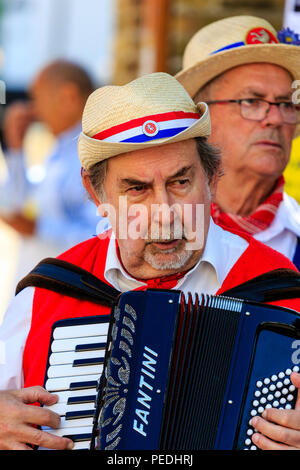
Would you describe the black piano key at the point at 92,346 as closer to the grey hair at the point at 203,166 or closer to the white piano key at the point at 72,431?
the white piano key at the point at 72,431

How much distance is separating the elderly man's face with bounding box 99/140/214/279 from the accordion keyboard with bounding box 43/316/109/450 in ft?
0.88

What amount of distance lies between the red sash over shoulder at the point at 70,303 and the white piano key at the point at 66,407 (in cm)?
14

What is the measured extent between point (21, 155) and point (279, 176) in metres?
4.34

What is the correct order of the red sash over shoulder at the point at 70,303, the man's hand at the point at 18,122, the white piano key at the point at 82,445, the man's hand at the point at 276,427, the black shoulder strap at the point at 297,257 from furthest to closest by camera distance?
1. the man's hand at the point at 18,122
2. the black shoulder strap at the point at 297,257
3. the red sash over shoulder at the point at 70,303
4. the white piano key at the point at 82,445
5. the man's hand at the point at 276,427

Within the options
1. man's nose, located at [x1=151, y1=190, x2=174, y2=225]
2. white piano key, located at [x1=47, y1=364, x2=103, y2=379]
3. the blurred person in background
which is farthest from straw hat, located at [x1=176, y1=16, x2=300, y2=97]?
the blurred person in background

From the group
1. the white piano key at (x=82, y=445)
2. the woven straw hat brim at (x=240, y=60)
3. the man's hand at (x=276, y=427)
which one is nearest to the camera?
the man's hand at (x=276, y=427)

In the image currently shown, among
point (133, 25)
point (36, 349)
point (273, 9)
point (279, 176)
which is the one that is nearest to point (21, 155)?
point (133, 25)

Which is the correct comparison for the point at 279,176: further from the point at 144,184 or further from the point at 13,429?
the point at 13,429

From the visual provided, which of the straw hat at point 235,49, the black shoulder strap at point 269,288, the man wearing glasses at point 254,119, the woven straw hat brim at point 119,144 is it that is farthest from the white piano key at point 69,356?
the straw hat at point 235,49

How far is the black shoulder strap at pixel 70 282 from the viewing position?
2.84m

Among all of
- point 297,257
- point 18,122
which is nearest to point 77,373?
point 297,257

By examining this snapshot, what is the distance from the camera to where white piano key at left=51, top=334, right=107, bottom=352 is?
272cm

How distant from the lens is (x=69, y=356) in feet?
9.02
